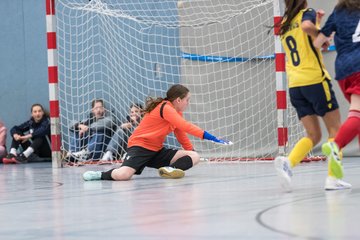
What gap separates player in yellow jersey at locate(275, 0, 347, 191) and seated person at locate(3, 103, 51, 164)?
638 cm

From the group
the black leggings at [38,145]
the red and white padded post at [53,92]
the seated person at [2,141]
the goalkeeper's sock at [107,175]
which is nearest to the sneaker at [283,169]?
the goalkeeper's sock at [107,175]

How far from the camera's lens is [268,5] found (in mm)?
9922

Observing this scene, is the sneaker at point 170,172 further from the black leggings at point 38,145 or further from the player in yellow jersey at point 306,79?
the black leggings at point 38,145

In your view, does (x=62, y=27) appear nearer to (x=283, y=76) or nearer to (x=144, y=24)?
(x=144, y=24)

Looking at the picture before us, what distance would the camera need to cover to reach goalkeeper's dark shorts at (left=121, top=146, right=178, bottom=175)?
23.6 ft

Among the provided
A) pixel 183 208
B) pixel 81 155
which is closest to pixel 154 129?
pixel 183 208

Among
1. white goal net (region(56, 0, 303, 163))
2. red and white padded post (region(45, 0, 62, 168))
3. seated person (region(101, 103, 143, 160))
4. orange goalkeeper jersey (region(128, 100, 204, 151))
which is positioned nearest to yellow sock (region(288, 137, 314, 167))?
orange goalkeeper jersey (region(128, 100, 204, 151))

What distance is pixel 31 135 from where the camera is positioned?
11.5 metres

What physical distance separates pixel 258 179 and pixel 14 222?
2.89 meters

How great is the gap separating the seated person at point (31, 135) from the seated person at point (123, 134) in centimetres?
142

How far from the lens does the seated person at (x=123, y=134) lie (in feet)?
33.8

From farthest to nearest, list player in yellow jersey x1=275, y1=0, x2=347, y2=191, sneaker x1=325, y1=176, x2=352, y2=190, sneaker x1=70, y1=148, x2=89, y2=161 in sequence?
sneaker x1=70, y1=148, x2=89, y2=161 → player in yellow jersey x1=275, y1=0, x2=347, y2=191 → sneaker x1=325, y1=176, x2=352, y2=190

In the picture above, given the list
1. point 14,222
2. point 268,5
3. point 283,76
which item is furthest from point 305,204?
point 268,5

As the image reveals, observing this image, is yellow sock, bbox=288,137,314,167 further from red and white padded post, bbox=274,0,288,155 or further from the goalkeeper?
red and white padded post, bbox=274,0,288,155
